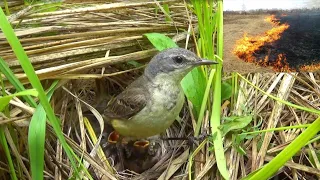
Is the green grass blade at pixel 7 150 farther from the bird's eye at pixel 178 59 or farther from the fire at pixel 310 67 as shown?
the fire at pixel 310 67

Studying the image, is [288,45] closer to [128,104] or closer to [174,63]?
[174,63]

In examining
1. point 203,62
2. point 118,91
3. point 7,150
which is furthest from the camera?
point 118,91

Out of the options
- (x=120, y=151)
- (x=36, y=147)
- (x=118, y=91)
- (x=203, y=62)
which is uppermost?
(x=203, y=62)

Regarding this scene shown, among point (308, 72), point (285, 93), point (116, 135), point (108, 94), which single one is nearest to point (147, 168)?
point (116, 135)

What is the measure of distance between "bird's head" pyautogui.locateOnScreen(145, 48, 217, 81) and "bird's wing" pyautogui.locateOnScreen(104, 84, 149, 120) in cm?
9

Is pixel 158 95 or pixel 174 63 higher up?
pixel 174 63

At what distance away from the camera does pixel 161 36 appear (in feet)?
6.83

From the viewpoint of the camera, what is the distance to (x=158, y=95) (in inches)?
75.3

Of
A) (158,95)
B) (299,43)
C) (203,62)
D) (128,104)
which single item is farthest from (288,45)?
(128,104)

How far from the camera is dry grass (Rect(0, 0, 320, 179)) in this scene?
5.89ft

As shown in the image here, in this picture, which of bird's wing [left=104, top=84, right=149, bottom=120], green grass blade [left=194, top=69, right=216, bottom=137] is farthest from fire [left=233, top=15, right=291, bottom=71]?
bird's wing [left=104, top=84, right=149, bottom=120]

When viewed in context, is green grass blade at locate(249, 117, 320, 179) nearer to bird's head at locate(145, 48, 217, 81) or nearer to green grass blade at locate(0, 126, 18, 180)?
bird's head at locate(145, 48, 217, 81)

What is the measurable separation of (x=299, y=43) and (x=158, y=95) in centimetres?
59

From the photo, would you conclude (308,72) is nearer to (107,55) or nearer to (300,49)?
(300,49)
